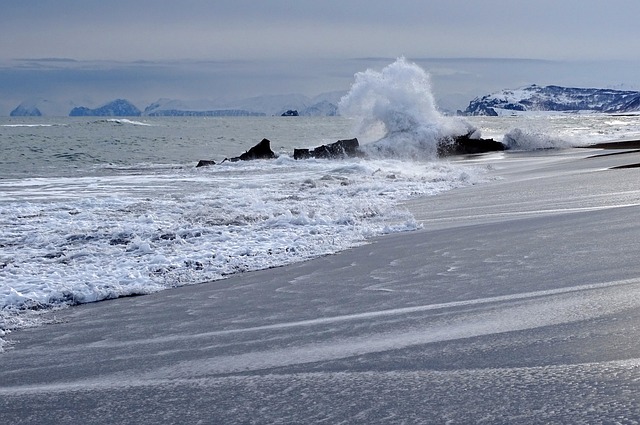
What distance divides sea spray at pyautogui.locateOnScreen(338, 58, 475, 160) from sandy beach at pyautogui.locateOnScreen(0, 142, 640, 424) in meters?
26.9

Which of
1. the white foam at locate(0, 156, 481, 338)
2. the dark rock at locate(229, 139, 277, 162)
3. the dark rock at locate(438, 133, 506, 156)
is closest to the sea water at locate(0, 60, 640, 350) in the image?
the white foam at locate(0, 156, 481, 338)

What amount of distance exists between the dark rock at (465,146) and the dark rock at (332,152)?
157 inches

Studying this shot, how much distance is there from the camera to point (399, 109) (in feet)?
114

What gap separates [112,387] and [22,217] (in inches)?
339

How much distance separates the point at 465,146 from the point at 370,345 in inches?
1172

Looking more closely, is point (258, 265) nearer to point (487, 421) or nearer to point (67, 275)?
point (67, 275)

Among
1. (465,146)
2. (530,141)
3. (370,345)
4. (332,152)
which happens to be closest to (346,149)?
(332,152)

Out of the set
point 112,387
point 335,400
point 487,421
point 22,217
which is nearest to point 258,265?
point 112,387

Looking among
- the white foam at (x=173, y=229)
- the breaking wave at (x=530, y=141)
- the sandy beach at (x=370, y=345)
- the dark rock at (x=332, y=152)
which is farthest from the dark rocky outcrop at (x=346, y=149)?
the sandy beach at (x=370, y=345)

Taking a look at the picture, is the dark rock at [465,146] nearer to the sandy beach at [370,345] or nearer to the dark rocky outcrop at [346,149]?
the dark rocky outcrop at [346,149]

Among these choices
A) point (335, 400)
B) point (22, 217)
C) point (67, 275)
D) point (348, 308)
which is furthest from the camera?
point (22, 217)

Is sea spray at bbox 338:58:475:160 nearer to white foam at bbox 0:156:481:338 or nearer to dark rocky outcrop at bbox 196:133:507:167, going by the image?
dark rocky outcrop at bbox 196:133:507:167

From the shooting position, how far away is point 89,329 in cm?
497

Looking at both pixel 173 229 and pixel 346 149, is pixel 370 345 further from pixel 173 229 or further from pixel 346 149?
pixel 346 149
